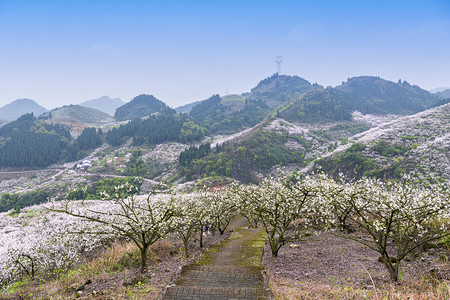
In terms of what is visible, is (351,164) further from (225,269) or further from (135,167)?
(135,167)

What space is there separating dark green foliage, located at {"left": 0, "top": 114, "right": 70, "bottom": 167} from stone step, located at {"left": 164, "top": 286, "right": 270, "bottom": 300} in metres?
164

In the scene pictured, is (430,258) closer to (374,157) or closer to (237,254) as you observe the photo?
(237,254)

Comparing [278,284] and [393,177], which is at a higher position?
[278,284]

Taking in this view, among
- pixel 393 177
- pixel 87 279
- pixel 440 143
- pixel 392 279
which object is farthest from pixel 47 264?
pixel 440 143

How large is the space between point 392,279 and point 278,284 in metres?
5.20

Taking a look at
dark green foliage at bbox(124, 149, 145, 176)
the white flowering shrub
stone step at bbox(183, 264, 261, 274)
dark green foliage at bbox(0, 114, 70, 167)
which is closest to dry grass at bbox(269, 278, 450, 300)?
stone step at bbox(183, 264, 261, 274)

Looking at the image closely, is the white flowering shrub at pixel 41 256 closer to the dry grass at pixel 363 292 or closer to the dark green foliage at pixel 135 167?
the dry grass at pixel 363 292

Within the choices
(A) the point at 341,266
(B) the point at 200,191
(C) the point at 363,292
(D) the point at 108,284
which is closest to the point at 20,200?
(B) the point at 200,191

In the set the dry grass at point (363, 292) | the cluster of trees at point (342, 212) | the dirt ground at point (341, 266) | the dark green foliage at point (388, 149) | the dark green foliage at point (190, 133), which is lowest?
the dark green foliage at point (388, 149)

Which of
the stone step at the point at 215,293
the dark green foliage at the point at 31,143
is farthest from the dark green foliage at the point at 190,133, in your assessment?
the stone step at the point at 215,293

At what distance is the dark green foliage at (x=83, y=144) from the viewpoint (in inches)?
5697

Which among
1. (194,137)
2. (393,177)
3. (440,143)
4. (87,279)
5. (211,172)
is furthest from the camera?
(194,137)

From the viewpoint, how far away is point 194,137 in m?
171

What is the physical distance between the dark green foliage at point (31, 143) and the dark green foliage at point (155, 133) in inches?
1369
